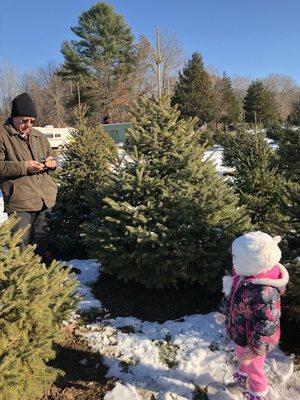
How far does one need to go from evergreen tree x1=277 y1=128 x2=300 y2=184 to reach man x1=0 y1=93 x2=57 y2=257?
13.4ft

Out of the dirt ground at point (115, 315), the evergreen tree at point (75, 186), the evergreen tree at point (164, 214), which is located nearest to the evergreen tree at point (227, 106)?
the evergreen tree at point (75, 186)

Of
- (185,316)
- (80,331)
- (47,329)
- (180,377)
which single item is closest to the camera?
(47,329)

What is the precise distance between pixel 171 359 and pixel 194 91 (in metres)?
34.7

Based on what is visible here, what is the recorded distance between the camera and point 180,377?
3238mm

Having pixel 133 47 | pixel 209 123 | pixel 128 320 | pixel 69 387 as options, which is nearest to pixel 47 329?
pixel 69 387

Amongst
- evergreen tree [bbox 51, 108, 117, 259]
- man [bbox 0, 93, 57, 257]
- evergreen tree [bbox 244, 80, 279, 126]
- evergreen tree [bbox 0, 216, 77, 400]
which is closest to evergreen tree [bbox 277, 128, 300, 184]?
evergreen tree [bbox 51, 108, 117, 259]

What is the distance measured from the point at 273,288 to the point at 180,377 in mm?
1125

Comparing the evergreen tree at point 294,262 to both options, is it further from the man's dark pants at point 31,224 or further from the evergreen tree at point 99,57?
the evergreen tree at point 99,57

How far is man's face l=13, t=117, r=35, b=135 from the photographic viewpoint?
4230mm

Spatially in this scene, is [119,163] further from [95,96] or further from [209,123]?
[95,96]

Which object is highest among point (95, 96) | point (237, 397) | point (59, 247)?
point (95, 96)

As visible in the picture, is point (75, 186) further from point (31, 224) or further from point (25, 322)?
point (25, 322)

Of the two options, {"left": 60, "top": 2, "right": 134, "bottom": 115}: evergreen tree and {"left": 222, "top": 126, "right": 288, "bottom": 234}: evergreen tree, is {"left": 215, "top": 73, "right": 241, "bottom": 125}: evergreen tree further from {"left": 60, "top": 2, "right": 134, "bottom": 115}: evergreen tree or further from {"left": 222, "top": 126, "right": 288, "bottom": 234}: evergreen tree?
{"left": 222, "top": 126, "right": 288, "bottom": 234}: evergreen tree

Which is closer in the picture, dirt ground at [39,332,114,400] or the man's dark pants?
dirt ground at [39,332,114,400]
